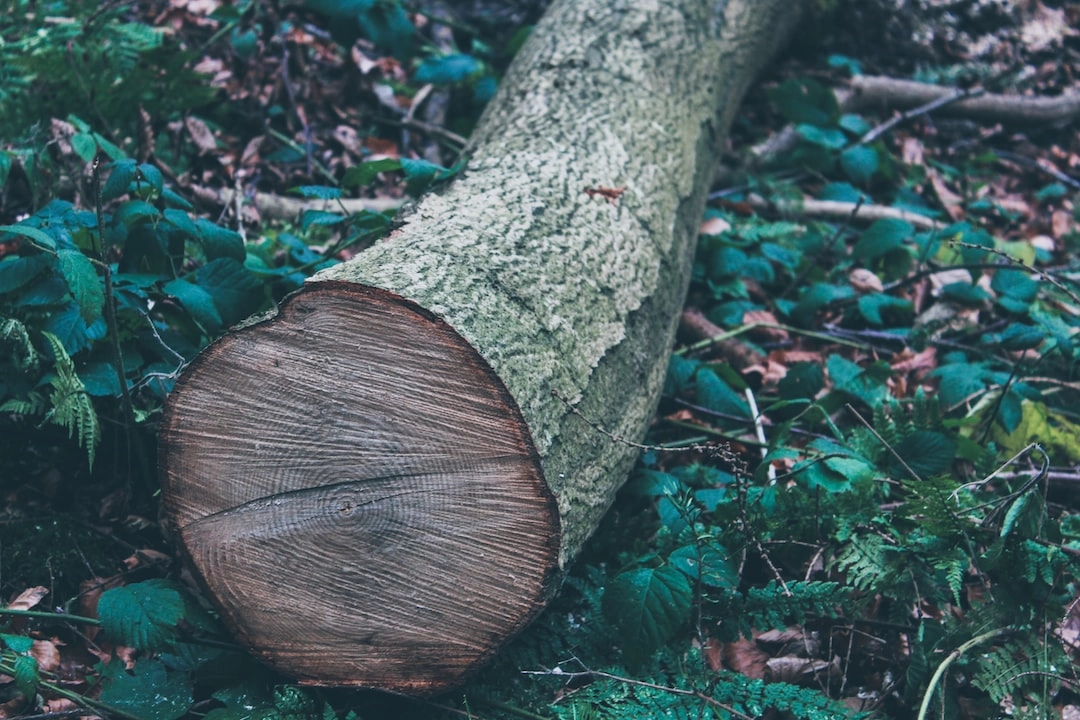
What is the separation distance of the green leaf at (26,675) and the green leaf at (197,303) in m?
0.85

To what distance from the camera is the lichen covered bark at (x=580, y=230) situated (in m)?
1.86

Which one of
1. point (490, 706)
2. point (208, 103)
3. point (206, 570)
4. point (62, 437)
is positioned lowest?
point (490, 706)

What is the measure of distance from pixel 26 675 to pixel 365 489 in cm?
73

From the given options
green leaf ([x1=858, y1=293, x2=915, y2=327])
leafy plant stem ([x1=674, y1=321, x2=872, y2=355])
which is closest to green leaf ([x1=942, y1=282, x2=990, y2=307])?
green leaf ([x1=858, y1=293, x2=915, y2=327])

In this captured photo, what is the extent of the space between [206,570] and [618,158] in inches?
66.3

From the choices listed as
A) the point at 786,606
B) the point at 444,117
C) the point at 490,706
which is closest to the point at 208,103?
the point at 444,117

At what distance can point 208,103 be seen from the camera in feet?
11.7

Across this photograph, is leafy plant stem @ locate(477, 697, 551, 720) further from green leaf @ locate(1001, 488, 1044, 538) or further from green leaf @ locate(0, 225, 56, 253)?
green leaf @ locate(0, 225, 56, 253)

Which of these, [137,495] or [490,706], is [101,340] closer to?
[137,495]

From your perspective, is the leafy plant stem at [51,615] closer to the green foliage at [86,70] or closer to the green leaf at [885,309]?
the green foliage at [86,70]

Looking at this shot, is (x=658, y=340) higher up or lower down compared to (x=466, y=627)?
higher up

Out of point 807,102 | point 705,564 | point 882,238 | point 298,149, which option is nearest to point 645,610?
point 705,564

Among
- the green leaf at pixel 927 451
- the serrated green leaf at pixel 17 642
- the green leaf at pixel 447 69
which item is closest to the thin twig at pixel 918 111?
the green leaf at pixel 447 69

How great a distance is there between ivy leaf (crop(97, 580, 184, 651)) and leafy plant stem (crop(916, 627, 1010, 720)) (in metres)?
1.63
